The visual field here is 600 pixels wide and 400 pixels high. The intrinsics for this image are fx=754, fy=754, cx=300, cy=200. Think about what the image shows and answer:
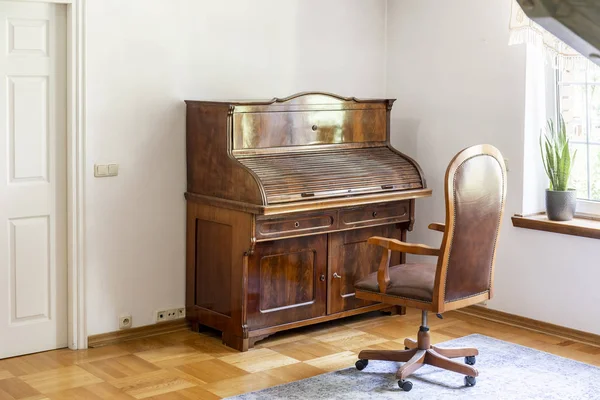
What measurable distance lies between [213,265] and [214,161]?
607mm

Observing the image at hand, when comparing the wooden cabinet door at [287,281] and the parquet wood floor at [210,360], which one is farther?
the wooden cabinet door at [287,281]

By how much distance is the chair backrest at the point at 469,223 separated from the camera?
11.2 ft

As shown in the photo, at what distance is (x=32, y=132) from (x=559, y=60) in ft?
9.97

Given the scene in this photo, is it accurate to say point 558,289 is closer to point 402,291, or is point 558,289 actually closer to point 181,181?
point 402,291

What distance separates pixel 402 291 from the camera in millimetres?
3553

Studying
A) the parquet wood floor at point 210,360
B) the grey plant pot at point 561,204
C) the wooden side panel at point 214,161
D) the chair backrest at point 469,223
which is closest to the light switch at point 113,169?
the wooden side panel at point 214,161

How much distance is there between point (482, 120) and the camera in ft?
16.0

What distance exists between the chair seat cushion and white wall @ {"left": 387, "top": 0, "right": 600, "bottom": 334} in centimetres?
115

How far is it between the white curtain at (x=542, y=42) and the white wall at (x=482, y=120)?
15cm

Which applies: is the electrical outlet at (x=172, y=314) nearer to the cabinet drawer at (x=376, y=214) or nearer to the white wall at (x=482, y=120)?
the cabinet drawer at (x=376, y=214)

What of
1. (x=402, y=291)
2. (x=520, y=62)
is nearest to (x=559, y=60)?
(x=520, y=62)

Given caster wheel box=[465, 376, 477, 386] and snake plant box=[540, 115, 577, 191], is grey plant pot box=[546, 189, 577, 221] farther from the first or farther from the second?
caster wheel box=[465, 376, 477, 386]

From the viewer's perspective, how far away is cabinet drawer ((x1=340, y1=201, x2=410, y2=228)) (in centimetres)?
452

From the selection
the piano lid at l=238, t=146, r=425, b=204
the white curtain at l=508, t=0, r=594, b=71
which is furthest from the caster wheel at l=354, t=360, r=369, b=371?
the white curtain at l=508, t=0, r=594, b=71
